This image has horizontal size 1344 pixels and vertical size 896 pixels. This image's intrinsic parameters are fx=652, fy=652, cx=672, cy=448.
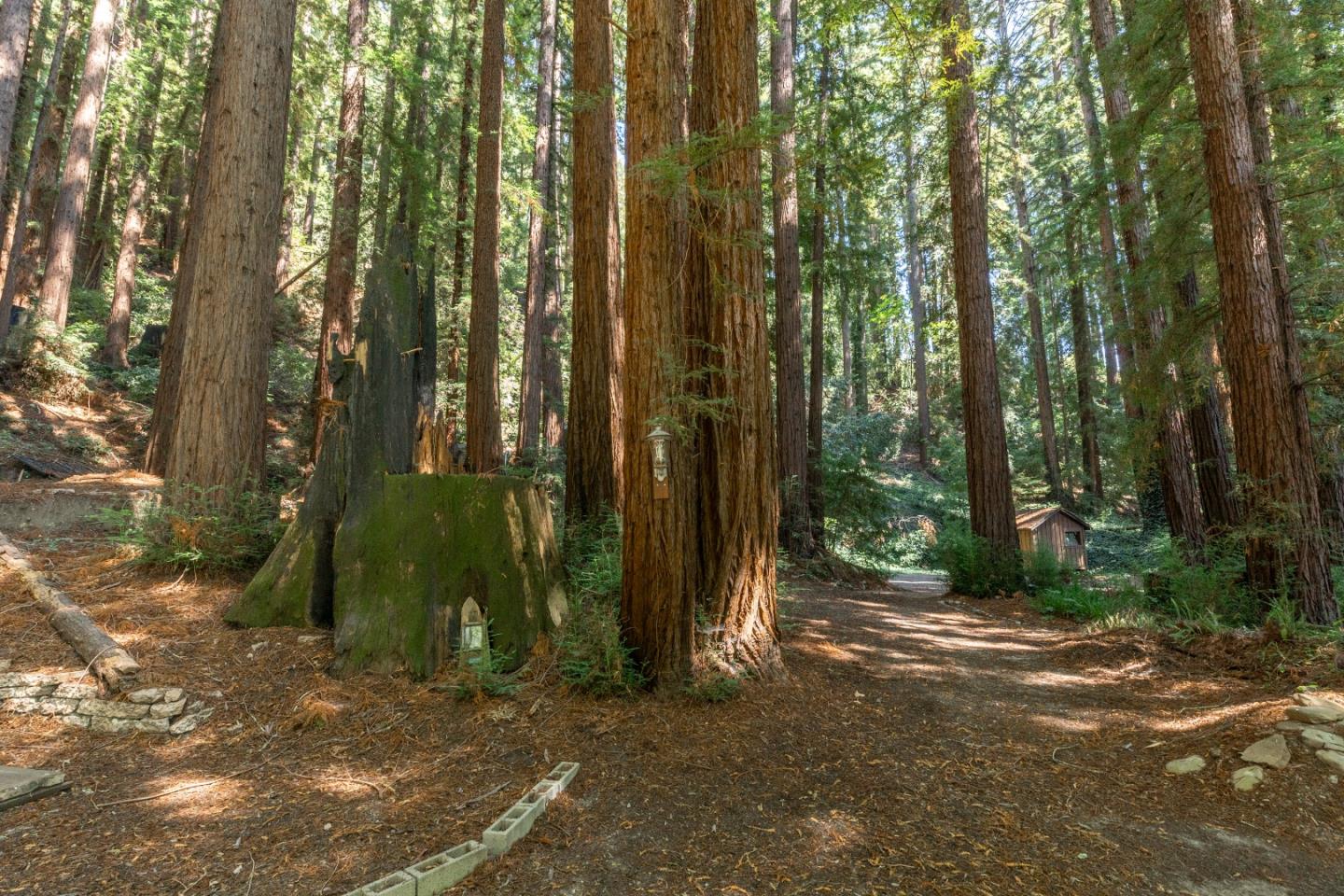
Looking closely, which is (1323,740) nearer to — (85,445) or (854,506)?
(854,506)

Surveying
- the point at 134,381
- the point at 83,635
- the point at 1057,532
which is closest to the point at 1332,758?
the point at 83,635

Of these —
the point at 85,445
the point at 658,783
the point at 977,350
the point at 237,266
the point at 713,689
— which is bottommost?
the point at 658,783

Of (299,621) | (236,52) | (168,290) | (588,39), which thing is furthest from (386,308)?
(168,290)

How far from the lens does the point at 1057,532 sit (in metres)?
17.5

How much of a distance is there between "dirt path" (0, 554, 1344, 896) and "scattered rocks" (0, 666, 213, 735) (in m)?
0.10

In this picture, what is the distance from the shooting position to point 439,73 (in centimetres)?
1609

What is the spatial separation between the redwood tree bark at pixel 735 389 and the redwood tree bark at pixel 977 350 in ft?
21.1

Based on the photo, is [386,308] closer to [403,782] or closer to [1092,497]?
[403,782]

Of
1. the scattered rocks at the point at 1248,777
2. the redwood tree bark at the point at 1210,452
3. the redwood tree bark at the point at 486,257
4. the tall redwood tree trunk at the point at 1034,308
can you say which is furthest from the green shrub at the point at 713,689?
the tall redwood tree trunk at the point at 1034,308

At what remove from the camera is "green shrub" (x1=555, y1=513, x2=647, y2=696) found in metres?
4.05

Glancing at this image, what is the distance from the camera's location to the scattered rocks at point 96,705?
139 inches

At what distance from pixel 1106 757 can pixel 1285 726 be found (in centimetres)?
100

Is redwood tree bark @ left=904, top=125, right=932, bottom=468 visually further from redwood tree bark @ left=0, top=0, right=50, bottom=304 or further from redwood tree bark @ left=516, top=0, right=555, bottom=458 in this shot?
redwood tree bark @ left=0, top=0, right=50, bottom=304

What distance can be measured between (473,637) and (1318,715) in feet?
16.5
